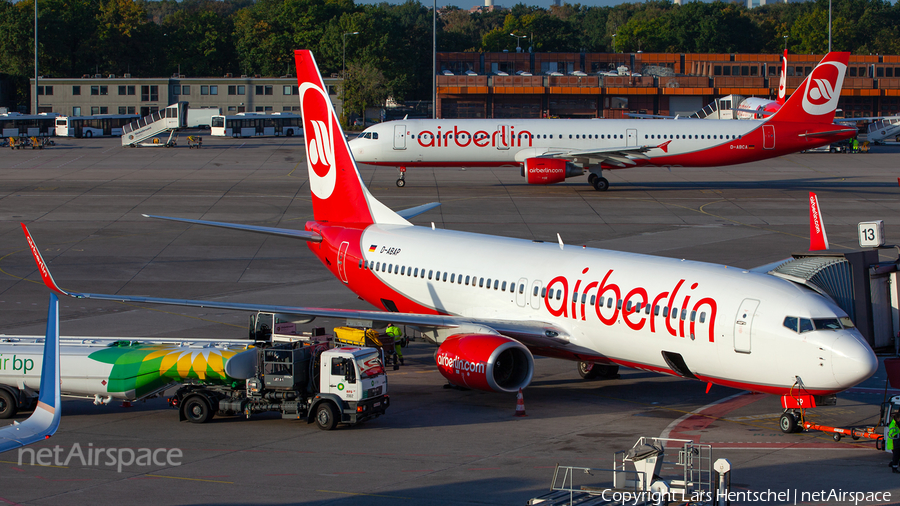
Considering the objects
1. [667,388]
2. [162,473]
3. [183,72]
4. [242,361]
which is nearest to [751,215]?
[667,388]

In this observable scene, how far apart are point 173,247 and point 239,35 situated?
135 m

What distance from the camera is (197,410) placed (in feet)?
75.2

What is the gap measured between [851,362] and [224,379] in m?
14.5

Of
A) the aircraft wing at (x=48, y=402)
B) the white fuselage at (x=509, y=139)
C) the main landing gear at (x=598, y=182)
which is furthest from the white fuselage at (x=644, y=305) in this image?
the main landing gear at (x=598, y=182)

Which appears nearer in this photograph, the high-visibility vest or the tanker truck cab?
the high-visibility vest

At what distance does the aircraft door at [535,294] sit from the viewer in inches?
994

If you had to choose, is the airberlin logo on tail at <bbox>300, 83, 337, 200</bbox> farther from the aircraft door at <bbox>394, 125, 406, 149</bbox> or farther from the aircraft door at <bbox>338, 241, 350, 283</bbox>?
the aircraft door at <bbox>394, 125, 406, 149</bbox>

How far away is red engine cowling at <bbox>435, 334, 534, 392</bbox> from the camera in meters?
23.0

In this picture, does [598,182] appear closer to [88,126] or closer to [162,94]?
[88,126]

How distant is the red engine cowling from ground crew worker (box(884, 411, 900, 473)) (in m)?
8.35

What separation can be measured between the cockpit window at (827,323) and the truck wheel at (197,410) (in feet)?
47.5

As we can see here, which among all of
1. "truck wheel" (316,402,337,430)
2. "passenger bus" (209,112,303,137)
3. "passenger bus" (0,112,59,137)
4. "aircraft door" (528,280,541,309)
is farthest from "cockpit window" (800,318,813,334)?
"passenger bus" (0,112,59,137)

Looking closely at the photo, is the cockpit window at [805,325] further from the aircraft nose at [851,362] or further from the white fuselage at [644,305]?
the aircraft nose at [851,362]

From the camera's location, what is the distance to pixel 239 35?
172875 mm
